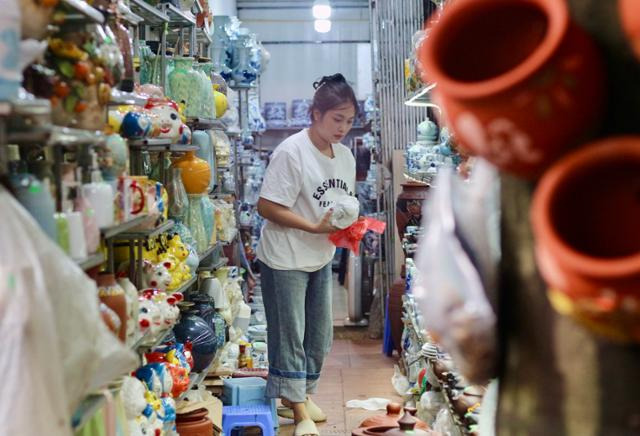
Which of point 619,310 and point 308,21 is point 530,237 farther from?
point 308,21

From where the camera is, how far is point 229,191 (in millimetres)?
5855

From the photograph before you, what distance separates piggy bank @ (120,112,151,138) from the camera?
3139mm

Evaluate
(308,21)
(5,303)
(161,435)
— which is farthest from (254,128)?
(5,303)

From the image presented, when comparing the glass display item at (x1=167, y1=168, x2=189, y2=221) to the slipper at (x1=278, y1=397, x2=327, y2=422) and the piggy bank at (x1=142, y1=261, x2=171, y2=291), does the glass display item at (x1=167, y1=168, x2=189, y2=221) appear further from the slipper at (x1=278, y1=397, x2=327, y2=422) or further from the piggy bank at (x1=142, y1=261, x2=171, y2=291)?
the slipper at (x1=278, y1=397, x2=327, y2=422)

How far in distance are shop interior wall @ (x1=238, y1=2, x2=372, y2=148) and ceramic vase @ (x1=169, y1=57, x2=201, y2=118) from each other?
934cm

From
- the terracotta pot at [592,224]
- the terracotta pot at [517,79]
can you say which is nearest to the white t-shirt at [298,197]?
the terracotta pot at [517,79]

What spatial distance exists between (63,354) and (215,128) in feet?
11.5

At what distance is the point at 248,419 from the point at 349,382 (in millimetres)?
1821

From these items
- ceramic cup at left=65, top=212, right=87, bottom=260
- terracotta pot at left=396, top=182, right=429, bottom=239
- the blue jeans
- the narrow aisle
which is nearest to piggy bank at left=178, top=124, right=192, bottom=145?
the blue jeans

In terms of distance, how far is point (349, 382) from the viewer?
6.27 meters

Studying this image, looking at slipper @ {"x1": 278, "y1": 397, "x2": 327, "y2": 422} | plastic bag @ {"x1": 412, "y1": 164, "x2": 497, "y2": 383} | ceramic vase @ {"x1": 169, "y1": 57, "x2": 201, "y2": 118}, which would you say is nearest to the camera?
plastic bag @ {"x1": 412, "y1": 164, "x2": 497, "y2": 383}

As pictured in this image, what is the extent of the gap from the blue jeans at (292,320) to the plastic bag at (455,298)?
345cm

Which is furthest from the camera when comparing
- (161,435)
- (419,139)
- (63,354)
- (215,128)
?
(419,139)

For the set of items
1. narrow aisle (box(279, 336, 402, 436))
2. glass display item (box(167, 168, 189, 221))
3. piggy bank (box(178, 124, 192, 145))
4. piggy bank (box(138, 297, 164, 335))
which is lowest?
Result: narrow aisle (box(279, 336, 402, 436))
